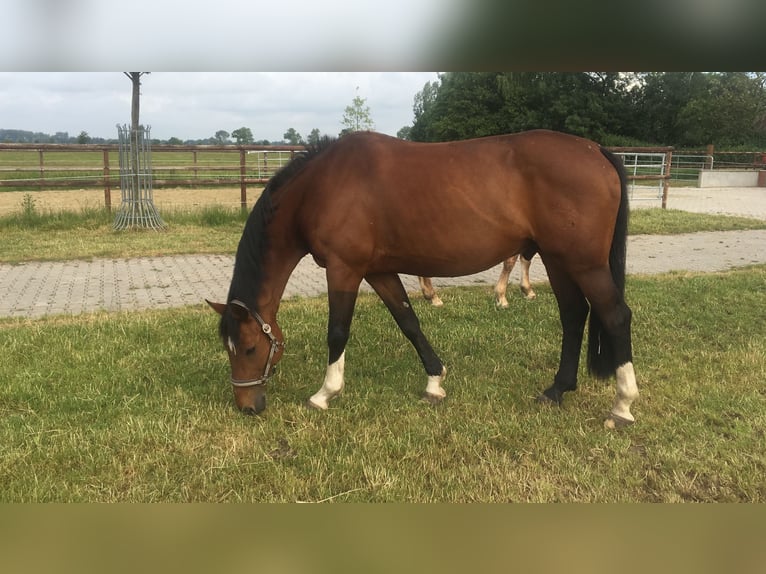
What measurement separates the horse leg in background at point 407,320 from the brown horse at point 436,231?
18 mm

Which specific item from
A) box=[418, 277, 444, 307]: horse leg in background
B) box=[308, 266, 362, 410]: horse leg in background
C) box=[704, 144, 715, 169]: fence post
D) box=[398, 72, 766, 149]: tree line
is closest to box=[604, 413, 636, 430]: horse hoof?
box=[308, 266, 362, 410]: horse leg in background

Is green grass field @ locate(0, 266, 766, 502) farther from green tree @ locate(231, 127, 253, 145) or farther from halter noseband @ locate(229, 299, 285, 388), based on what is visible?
green tree @ locate(231, 127, 253, 145)

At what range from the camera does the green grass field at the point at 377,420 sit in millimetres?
2564

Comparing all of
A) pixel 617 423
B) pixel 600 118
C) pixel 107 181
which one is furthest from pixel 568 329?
pixel 107 181

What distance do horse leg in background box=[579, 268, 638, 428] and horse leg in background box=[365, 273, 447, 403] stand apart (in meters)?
1.09

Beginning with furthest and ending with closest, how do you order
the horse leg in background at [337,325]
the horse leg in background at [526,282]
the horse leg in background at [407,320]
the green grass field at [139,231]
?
the green grass field at [139,231]
the horse leg in background at [526,282]
the horse leg in background at [407,320]
the horse leg in background at [337,325]

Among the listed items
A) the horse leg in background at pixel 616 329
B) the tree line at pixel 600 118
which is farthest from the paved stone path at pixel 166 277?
the horse leg in background at pixel 616 329

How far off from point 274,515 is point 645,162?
1704 centimetres

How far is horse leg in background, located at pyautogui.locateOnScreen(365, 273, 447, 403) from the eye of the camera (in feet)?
12.2

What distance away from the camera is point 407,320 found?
378 centimetres

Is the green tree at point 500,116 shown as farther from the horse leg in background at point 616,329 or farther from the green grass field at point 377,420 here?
the horse leg in background at point 616,329

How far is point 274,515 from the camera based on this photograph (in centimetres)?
87

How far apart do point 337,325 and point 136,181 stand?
8867 mm

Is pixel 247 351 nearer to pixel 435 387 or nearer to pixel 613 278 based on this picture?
pixel 435 387
